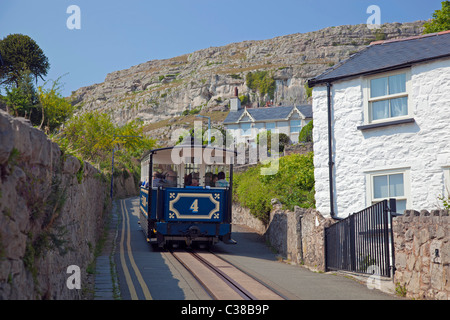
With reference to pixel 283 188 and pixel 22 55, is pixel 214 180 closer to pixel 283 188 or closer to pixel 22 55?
pixel 283 188

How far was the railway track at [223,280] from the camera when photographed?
330 inches

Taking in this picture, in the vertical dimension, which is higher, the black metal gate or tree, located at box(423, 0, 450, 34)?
tree, located at box(423, 0, 450, 34)

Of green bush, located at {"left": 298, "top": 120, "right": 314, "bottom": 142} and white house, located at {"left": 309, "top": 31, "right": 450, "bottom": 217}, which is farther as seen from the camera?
green bush, located at {"left": 298, "top": 120, "right": 314, "bottom": 142}

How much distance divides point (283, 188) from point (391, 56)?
8581 mm

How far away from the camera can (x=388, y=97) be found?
13.0 meters

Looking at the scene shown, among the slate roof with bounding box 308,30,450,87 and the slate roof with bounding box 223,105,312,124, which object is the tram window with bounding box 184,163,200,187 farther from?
the slate roof with bounding box 223,105,312,124

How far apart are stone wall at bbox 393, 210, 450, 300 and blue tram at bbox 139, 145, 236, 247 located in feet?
24.0

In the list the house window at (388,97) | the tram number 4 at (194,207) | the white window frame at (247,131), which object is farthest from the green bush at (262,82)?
the house window at (388,97)

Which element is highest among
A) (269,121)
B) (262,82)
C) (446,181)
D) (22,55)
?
(262,82)

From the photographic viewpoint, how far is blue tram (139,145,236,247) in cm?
1493

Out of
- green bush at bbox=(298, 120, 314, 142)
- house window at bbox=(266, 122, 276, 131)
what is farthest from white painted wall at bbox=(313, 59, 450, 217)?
house window at bbox=(266, 122, 276, 131)

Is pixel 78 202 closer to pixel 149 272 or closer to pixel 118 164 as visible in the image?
pixel 149 272

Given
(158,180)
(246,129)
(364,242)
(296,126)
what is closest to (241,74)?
(246,129)
